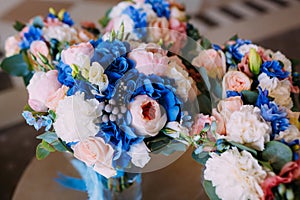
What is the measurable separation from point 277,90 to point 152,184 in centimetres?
43

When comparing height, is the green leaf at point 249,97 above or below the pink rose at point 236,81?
below

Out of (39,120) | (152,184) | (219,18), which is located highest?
(39,120)

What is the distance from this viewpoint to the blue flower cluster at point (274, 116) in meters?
0.81

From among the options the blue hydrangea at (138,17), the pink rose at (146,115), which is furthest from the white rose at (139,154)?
the blue hydrangea at (138,17)

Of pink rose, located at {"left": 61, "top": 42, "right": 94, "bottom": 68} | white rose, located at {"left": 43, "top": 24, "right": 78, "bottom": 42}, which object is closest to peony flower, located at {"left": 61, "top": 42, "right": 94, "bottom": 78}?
pink rose, located at {"left": 61, "top": 42, "right": 94, "bottom": 68}

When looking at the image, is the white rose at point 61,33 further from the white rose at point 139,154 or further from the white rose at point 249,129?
the white rose at point 249,129

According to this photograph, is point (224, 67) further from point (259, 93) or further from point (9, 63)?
point (9, 63)

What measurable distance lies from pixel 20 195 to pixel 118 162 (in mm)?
396

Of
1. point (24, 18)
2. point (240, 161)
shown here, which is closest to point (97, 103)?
point (240, 161)

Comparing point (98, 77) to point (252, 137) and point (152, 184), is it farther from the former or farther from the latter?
point (152, 184)

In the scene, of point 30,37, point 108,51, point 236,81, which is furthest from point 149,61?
point 30,37

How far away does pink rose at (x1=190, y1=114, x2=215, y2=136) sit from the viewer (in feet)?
2.83

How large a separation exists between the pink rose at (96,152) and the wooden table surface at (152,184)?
11.7 inches

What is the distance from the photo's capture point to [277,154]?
2.57 feet
